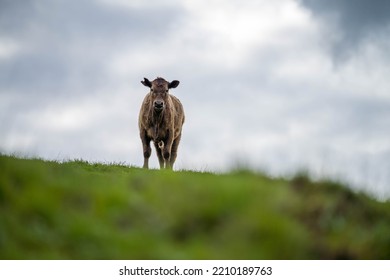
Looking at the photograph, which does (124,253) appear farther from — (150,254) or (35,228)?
(35,228)

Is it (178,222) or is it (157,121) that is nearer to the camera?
(178,222)

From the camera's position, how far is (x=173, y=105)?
2114 centimetres

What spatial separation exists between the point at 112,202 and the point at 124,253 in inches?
42.5

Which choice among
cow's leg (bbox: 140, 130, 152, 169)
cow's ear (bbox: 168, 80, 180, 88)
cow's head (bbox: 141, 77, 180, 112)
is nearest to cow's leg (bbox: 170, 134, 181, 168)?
cow's ear (bbox: 168, 80, 180, 88)

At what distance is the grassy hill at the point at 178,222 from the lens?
4.86 metres

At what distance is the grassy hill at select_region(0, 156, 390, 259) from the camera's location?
15.9ft

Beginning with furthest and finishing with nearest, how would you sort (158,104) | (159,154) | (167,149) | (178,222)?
(159,154) < (167,149) < (158,104) < (178,222)

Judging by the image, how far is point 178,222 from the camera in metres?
5.27

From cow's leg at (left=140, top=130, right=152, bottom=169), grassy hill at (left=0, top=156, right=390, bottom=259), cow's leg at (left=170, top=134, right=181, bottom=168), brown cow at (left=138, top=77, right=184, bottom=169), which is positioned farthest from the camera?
cow's leg at (left=170, top=134, right=181, bottom=168)

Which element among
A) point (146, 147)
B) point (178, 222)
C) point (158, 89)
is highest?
point (158, 89)

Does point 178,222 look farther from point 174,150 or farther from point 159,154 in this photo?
point 174,150

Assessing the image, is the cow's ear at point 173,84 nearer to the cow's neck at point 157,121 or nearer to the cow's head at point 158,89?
the cow's head at point 158,89

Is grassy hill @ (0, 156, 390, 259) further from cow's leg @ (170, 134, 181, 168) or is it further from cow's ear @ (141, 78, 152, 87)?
cow's leg @ (170, 134, 181, 168)

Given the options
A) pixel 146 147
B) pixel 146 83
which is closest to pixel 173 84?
pixel 146 83
